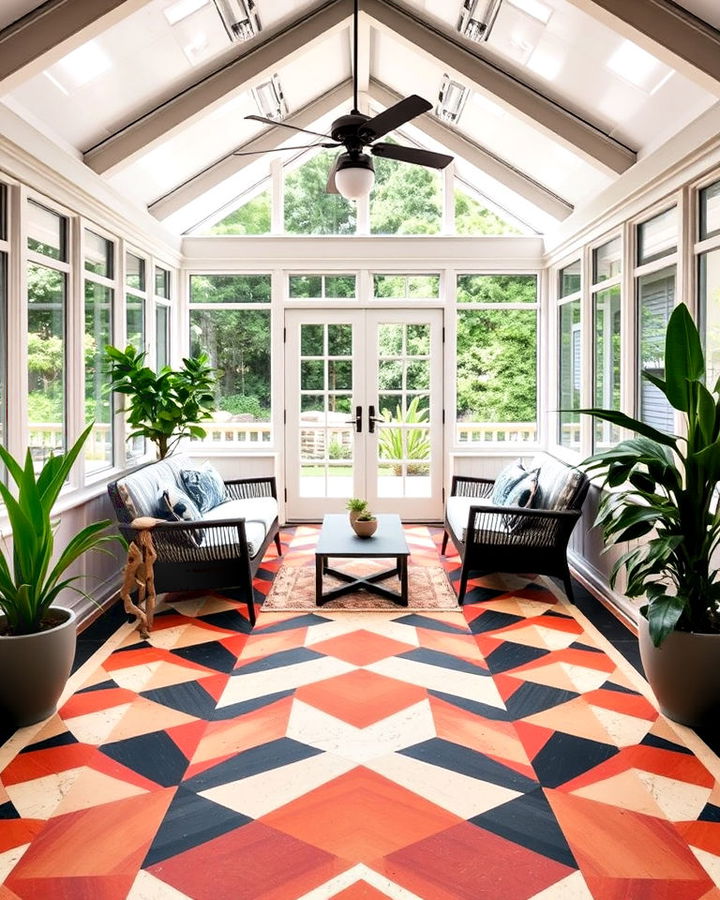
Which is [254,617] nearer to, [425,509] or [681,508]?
[681,508]

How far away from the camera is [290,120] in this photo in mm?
6281

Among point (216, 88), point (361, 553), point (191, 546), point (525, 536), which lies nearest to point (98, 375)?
point (191, 546)

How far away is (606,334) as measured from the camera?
493 centimetres

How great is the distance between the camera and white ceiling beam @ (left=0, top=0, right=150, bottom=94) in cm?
316

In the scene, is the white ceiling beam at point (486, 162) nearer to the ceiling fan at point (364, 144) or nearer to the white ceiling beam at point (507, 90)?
the white ceiling beam at point (507, 90)

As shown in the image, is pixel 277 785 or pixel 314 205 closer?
pixel 277 785

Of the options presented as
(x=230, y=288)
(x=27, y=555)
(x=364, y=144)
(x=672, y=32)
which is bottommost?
(x=27, y=555)

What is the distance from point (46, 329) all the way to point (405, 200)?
3.90 m

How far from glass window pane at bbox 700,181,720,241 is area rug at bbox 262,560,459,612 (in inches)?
96.6

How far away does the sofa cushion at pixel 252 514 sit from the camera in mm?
4418

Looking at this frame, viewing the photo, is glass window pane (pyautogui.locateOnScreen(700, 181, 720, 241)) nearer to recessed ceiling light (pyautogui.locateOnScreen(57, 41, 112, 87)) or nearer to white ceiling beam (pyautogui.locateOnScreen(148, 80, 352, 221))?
recessed ceiling light (pyautogui.locateOnScreen(57, 41, 112, 87))

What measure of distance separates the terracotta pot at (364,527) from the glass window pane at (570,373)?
6.50ft

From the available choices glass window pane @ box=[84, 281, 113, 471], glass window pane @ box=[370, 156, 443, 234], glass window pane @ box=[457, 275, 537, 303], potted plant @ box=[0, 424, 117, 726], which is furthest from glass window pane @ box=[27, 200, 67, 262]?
glass window pane @ box=[457, 275, 537, 303]

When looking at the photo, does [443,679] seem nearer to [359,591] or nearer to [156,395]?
[359,591]
